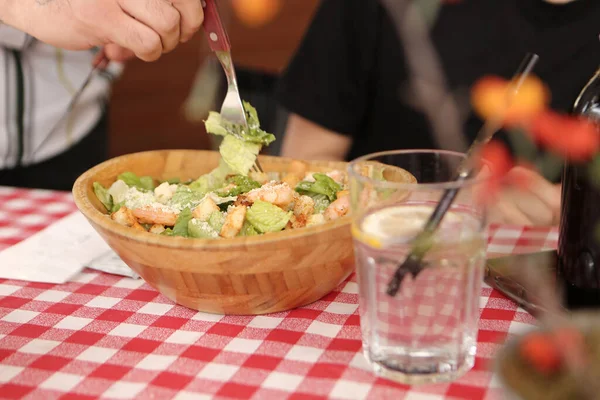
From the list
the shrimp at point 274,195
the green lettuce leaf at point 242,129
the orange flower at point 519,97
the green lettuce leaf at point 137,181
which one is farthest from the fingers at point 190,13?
the orange flower at point 519,97

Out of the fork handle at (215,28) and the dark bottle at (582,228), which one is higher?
the fork handle at (215,28)

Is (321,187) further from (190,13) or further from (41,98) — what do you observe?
(41,98)

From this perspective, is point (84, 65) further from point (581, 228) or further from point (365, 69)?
point (581, 228)

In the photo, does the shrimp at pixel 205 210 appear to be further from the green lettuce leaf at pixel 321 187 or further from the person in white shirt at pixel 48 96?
the person in white shirt at pixel 48 96

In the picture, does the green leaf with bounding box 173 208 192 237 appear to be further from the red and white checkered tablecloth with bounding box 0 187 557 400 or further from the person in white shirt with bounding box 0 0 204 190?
the person in white shirt with bounding box 0 0 204 190

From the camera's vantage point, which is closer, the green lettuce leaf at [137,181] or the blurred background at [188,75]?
the green lettuce leaf at [137,181]

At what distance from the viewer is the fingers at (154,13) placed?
1.29 meters

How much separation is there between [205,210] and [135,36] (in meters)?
0.46

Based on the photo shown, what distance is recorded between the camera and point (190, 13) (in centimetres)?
131

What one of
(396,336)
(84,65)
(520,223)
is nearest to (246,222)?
(396,336)

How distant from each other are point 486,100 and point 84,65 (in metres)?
1.27

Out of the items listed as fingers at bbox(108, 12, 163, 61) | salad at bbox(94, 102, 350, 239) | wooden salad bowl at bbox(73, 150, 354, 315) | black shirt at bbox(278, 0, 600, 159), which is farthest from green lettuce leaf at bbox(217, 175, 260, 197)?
black shirt at bbox(278, 0, 600, 159)

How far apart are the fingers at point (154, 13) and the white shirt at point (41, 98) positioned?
31.5 inches

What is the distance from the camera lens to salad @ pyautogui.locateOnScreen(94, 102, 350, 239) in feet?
3.41
